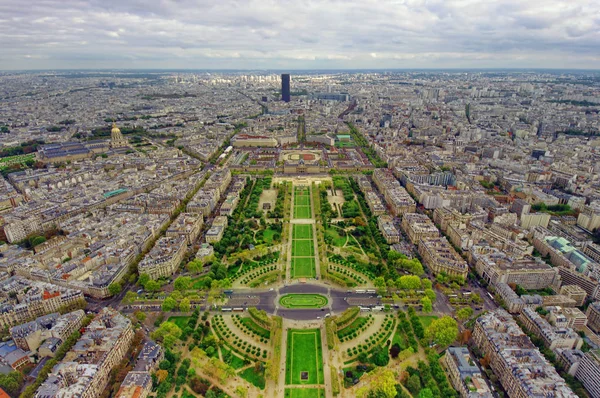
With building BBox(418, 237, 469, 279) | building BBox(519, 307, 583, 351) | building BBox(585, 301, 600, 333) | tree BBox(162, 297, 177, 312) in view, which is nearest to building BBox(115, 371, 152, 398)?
tree BBox(162, 297, 177, 312)

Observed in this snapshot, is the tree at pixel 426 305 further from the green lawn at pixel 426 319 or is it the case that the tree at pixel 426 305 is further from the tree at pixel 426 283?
the tree at pixel 426 283

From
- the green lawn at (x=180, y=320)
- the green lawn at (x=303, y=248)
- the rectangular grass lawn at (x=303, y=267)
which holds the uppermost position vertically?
the green lawn at (x=303, y=248)

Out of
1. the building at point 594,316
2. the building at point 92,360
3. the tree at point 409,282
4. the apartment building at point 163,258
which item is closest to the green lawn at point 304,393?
the building at point 92,360

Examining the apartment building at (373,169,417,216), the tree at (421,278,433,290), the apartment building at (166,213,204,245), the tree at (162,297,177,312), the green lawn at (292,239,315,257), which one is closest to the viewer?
the tree at (162,297,177,312)

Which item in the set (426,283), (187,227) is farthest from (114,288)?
(426,283)

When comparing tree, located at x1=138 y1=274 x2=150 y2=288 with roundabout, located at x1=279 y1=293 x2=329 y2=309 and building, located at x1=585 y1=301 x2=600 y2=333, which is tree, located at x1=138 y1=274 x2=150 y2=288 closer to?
roundabout, located at x1=279 y1=293 x2=329 y2=309

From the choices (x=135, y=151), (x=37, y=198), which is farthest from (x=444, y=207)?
(x=135, y=151)

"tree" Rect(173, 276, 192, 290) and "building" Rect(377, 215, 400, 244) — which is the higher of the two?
"building" Rect(377, 215, 400, 244)
